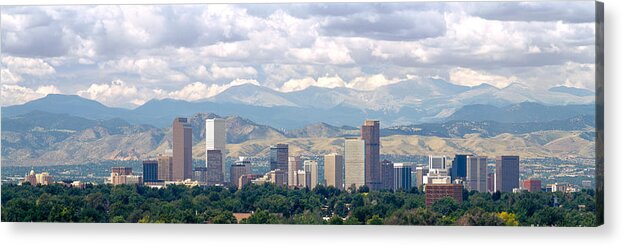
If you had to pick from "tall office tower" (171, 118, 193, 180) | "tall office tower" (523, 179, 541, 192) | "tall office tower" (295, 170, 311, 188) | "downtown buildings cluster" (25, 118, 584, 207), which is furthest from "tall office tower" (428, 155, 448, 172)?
"tall office tower" (171, 118, 193, 180)

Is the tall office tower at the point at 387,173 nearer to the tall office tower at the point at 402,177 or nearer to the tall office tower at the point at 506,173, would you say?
the tall office tower at the point at 402,177

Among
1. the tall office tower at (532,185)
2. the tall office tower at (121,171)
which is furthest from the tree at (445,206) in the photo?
the tall office tower at (121,171)

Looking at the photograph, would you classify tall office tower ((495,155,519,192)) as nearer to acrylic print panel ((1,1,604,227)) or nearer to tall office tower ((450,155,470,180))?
acrylic print panel ((1,1,604,227))

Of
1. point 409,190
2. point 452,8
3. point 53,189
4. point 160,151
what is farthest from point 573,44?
point 53,189

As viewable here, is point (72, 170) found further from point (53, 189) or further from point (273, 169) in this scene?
point (273, 169)

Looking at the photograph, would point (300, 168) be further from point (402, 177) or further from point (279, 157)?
point (402, 177)
